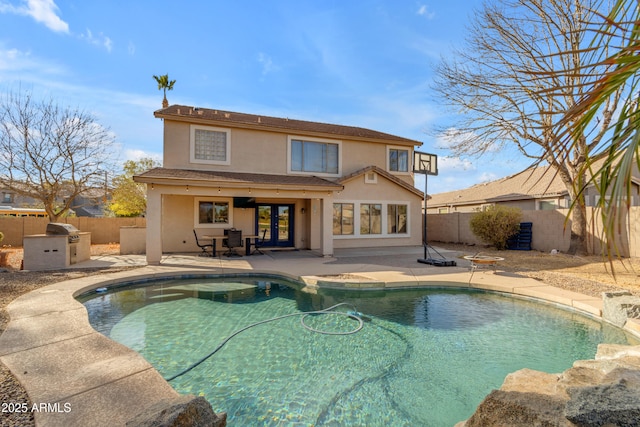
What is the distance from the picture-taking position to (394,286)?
8.79 meters

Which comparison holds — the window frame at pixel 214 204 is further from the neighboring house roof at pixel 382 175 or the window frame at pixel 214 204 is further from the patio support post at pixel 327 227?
the neighboring house roof at pixel 382 175

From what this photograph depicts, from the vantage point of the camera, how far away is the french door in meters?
15.9

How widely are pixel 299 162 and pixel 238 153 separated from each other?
3114mm

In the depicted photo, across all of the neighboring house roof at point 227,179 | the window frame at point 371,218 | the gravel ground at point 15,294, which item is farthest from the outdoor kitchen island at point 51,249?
the window frame at point 371,218

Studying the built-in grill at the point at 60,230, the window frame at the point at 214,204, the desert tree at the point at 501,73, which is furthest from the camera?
the window frame at the point at 214,204

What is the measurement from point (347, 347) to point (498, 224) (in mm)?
13606

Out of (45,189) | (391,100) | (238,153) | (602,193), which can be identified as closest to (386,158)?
(391,100)

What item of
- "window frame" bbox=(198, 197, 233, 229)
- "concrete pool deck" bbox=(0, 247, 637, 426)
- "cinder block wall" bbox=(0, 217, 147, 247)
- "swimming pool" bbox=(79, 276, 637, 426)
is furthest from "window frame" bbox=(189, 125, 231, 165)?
"cinder block wall" bbox=(0, 217, 147, 247)

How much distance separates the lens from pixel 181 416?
2.42m

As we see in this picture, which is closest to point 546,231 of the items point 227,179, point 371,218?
point 371,218

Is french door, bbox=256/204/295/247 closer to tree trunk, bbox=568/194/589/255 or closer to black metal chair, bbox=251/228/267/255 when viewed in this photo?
black metal chair, bbox=251/228/267/255

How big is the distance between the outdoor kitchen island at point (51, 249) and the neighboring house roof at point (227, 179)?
3.17 metres

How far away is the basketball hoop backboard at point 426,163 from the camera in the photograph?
13.6 metres

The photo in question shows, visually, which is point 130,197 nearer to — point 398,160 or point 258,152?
point 258,152
